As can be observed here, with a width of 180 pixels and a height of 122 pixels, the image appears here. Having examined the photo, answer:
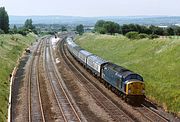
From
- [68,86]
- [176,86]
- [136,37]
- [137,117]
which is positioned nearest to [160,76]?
[176,86]

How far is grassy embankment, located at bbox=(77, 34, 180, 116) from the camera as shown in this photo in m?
36.8

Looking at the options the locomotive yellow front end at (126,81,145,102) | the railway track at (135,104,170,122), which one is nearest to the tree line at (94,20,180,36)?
the locomotive yellow front end at (126,81,145,102)

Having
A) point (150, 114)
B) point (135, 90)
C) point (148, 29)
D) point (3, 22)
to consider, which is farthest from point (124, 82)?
point (3, 22)

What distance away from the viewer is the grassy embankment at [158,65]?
3682 cm

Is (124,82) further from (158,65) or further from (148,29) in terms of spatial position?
(148,29)

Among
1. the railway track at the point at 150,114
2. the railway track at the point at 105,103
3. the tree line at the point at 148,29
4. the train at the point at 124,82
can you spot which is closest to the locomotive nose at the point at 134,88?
the train at the point at 124,82

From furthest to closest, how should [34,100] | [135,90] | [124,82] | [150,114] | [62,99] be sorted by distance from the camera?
[62,99] → [34,100] → [124,82] → [135,90] → [150,114]

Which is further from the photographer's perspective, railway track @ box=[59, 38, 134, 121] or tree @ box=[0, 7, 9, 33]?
tree @ box=[0, 7, 9, 33]

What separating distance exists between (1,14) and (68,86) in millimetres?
132776

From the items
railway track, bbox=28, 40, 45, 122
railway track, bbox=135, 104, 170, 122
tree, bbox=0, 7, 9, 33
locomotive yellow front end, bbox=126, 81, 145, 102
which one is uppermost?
locomotive yellow front end, bbox=126, 81, 145, 102

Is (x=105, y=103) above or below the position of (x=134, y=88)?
below

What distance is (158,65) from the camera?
5297cm

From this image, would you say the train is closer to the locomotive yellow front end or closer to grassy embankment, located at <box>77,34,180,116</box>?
the locomotive yellow front end

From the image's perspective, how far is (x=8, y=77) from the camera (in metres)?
54.6
